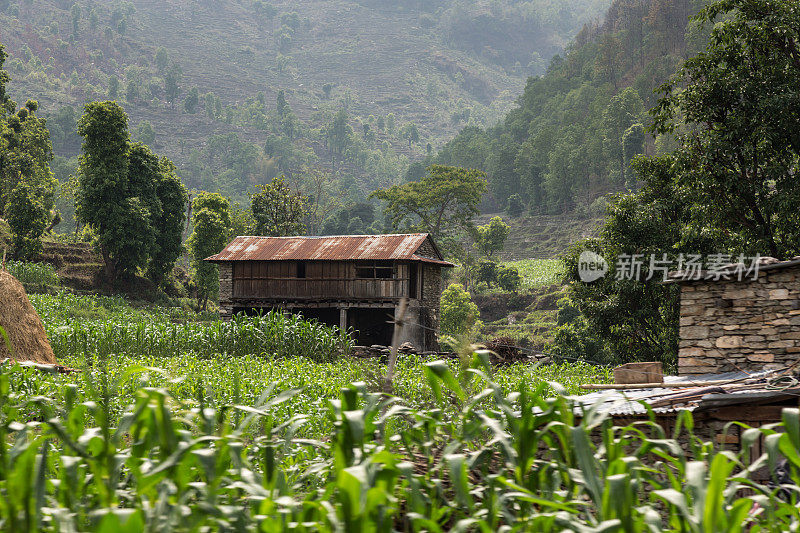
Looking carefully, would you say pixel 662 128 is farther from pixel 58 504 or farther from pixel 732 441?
pixel 58 504

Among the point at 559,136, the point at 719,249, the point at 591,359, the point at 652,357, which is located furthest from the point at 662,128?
the point at 559,136

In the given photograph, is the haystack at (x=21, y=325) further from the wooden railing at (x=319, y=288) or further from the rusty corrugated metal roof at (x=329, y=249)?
the wooden railing at (x=319, y=288)

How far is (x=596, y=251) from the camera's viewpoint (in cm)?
1981

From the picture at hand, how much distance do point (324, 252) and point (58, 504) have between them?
84.9 ft

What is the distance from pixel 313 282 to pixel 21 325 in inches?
607

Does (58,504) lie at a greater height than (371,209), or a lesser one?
lesser

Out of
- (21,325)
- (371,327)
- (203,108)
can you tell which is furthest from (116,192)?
(203,108)

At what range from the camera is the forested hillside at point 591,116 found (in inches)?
2726

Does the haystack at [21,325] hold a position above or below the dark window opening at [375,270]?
below

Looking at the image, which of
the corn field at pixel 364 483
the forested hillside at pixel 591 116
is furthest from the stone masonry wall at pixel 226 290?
the forested hillside at pixel 591 116

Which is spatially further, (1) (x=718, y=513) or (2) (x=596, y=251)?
(2) (x=596, y=251)

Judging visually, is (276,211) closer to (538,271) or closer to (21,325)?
(538,271)

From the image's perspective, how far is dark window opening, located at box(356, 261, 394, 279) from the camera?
27.7 metres

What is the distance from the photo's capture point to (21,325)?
13.2 m
